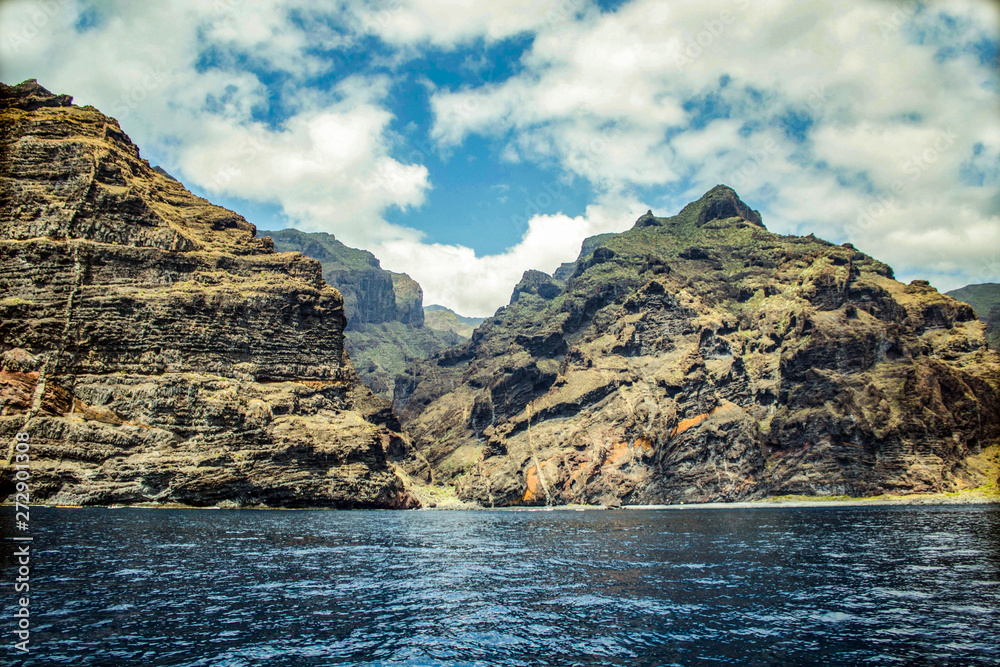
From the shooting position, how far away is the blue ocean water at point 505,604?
2067 cm

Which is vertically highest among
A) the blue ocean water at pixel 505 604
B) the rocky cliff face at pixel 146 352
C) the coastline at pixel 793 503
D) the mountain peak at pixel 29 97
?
the mountain peak at pixel 29 97

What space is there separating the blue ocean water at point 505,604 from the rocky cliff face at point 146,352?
69986mm

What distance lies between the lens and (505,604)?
29828 mm

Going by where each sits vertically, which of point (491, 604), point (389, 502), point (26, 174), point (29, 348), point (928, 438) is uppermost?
point (26, 174)

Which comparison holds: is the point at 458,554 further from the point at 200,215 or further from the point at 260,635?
the point at 200,215

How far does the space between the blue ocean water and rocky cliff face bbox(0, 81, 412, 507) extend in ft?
230

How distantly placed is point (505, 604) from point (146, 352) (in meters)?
132

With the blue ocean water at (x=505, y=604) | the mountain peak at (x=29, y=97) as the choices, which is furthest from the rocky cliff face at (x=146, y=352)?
the blue ocean water at (x=505, y=604)

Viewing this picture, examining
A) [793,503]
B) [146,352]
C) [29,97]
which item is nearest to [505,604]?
[146,352]

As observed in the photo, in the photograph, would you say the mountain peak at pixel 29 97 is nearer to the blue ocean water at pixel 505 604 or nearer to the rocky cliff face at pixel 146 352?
the rocky cliff face at pixel 146 352

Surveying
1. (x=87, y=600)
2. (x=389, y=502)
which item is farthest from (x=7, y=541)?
(x=389, y=502)

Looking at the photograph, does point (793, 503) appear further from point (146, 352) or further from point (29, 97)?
point (29, 97)

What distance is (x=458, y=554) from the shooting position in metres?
52.3

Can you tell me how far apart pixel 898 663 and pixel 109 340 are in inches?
5943
